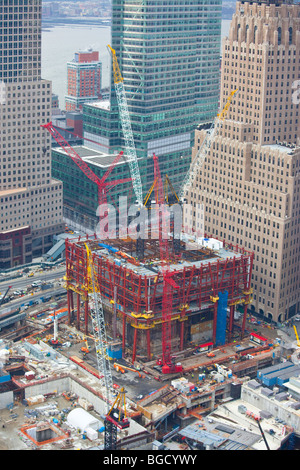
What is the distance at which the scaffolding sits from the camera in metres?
180

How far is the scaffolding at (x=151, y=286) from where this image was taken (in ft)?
591

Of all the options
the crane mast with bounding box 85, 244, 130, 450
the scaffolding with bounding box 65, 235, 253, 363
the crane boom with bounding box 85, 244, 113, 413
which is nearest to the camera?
the crane mast with bounding box 85, 244, 130, 450

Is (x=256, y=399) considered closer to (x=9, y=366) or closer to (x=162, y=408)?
(x=162, y=408)

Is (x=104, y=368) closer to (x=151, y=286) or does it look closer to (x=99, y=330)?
(x=99, y=330)

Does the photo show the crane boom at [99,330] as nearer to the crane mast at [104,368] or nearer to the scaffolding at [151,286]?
the crane mast at [104,368]

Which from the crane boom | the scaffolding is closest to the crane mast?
the crane boom

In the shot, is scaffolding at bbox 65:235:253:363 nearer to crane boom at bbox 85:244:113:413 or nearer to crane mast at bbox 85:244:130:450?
crane boom at bbox 85:244:113:413

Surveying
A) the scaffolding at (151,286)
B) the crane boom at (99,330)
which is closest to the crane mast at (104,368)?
the crane boom at (99,330)

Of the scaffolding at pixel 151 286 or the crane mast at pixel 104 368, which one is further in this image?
the scaffolding at pixel 151 286

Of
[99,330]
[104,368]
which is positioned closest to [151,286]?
[99,330]

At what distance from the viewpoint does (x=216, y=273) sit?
188 metres

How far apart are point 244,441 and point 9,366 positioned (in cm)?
4832
